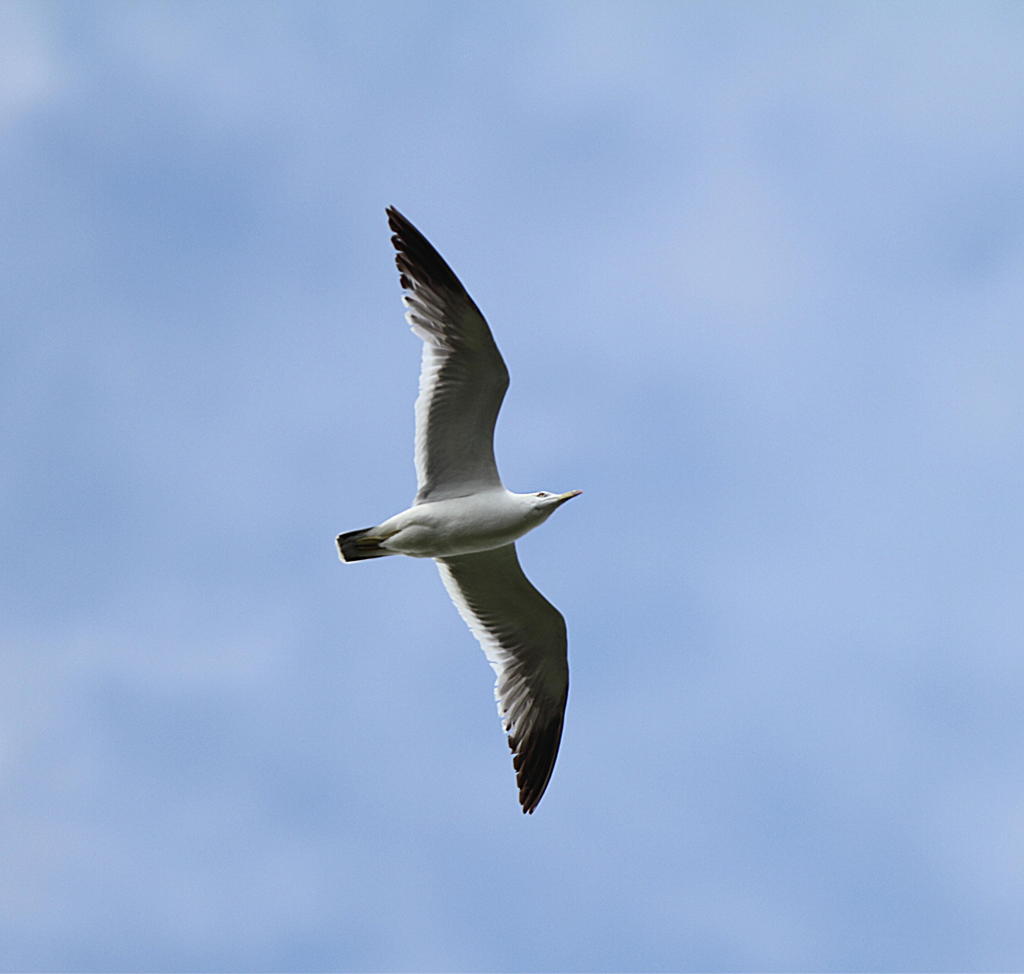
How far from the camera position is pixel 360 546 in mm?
17484

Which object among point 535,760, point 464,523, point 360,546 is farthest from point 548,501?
point 535,760

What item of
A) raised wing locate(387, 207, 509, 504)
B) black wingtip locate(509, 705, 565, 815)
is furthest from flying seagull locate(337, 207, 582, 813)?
black wingtip locate(509, 705, 565, 815)

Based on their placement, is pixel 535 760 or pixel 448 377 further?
pixel 535 760

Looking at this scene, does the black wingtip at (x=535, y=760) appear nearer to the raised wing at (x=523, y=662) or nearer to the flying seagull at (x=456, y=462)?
the raised wing at (x=523, y=662)

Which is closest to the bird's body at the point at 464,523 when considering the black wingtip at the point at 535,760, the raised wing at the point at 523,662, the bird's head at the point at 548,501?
the bird's head at the point at 548,501

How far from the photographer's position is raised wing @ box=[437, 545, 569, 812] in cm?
1861

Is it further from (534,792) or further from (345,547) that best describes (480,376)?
(534,792)

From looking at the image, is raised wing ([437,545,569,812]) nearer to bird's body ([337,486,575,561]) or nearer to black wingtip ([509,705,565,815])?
black wingtip ([509,705,565,815])

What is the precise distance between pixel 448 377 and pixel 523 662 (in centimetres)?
373

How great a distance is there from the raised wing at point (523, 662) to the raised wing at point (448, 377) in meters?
1.38

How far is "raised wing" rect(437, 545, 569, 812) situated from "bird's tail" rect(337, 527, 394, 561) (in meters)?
1.32

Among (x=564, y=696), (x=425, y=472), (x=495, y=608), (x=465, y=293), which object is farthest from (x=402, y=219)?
(x=564, y=696)

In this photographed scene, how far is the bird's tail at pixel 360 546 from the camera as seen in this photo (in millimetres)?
17406

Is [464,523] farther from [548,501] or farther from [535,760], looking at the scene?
[535,760]
